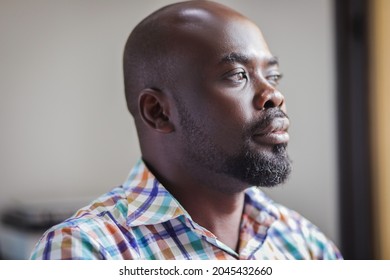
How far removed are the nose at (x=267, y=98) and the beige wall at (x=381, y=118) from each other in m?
0.55

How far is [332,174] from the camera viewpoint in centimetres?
127

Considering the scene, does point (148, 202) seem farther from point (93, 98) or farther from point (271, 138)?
point (93, 98)

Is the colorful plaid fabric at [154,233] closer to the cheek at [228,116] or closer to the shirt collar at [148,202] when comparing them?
the shirt collar at [148,202]

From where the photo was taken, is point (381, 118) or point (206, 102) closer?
point (206, 102)

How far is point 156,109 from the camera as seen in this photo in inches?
32.7

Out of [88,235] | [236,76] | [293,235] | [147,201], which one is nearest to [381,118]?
[293,235]

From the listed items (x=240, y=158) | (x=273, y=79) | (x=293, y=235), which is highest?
(x=273, y=79)

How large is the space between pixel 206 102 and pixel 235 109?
0.05m

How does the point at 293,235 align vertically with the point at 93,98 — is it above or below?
below

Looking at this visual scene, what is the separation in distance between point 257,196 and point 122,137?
35 centimetres

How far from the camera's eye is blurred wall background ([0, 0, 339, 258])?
1066 millimetres
